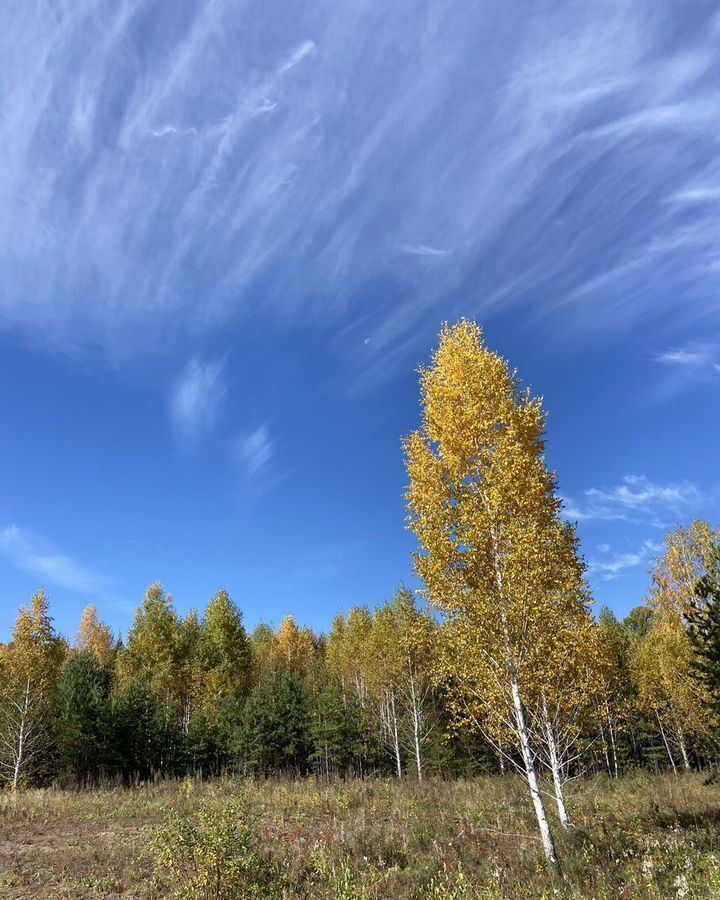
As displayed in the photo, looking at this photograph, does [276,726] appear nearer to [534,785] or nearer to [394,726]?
[394,726]

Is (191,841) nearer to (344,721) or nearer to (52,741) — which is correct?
(52,741)

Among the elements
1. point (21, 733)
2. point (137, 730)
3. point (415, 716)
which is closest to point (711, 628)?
point (415, 716)

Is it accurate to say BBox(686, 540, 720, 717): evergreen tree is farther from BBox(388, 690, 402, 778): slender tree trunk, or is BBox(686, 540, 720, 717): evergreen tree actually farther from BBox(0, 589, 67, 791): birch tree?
BBox(0, 589, 67, 791): birch tree

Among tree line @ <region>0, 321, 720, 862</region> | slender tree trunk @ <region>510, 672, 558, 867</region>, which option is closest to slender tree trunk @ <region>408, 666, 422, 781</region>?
tree line @ <region>0, 321, 720, 862</region>

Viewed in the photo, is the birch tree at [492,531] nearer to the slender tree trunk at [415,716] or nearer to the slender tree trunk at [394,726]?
the slender tree trunk at [415,716]

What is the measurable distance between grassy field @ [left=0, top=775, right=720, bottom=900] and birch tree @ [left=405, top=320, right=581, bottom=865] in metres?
1.61

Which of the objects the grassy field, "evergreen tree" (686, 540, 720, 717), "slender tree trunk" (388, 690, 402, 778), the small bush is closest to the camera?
the small bush

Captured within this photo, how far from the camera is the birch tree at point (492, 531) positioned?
1079cm

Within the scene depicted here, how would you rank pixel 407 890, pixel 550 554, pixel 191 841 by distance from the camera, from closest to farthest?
pixel 407 890 < pixel 191 841 < pixel 550 554

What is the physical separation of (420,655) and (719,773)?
16952 mm

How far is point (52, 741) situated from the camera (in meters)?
32.3

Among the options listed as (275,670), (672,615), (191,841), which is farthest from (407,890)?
(275,670)

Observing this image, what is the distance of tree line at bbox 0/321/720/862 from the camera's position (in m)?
11.1

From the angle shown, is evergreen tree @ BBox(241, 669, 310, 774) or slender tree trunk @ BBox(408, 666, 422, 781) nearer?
slender tree trunk @ BBox(408, 666, 422, 781)
